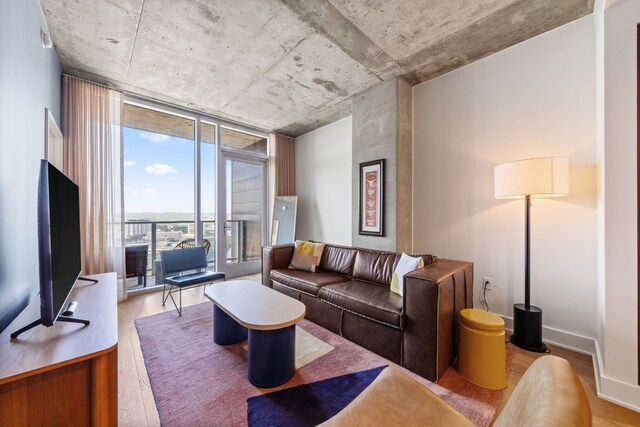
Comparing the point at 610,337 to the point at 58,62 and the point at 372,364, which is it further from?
the point at 58,62

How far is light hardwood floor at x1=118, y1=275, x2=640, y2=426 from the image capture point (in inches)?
57.2

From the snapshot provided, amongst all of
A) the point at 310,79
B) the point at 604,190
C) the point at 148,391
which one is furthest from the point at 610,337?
the point at 310,79

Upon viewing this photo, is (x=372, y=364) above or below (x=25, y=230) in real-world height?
below

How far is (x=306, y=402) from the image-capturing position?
1569 millimetres

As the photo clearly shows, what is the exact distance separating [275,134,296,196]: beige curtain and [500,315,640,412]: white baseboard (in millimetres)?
4300

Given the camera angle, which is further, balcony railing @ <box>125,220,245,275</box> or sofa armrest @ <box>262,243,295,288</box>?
balcony railing @ <box>125,220,245,275</box>

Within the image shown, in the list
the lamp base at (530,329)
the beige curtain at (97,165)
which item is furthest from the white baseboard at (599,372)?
the beige curtain at (97,165)

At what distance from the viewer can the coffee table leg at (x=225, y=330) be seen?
226cm

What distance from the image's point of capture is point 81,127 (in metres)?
3.04

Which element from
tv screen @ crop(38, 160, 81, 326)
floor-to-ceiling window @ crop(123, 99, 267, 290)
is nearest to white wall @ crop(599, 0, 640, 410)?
tv screen @ crop(38, 160, 81, 326)

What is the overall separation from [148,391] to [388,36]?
353 cm

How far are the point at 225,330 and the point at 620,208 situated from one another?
3.06 metres

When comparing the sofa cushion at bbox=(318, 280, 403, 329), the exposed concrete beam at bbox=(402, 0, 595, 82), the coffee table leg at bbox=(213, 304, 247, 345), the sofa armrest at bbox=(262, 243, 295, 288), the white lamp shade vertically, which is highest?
the exposed concrete beam at bbox=(402, 0, 595, 82)

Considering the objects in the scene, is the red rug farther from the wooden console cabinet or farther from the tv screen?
the tv screen
